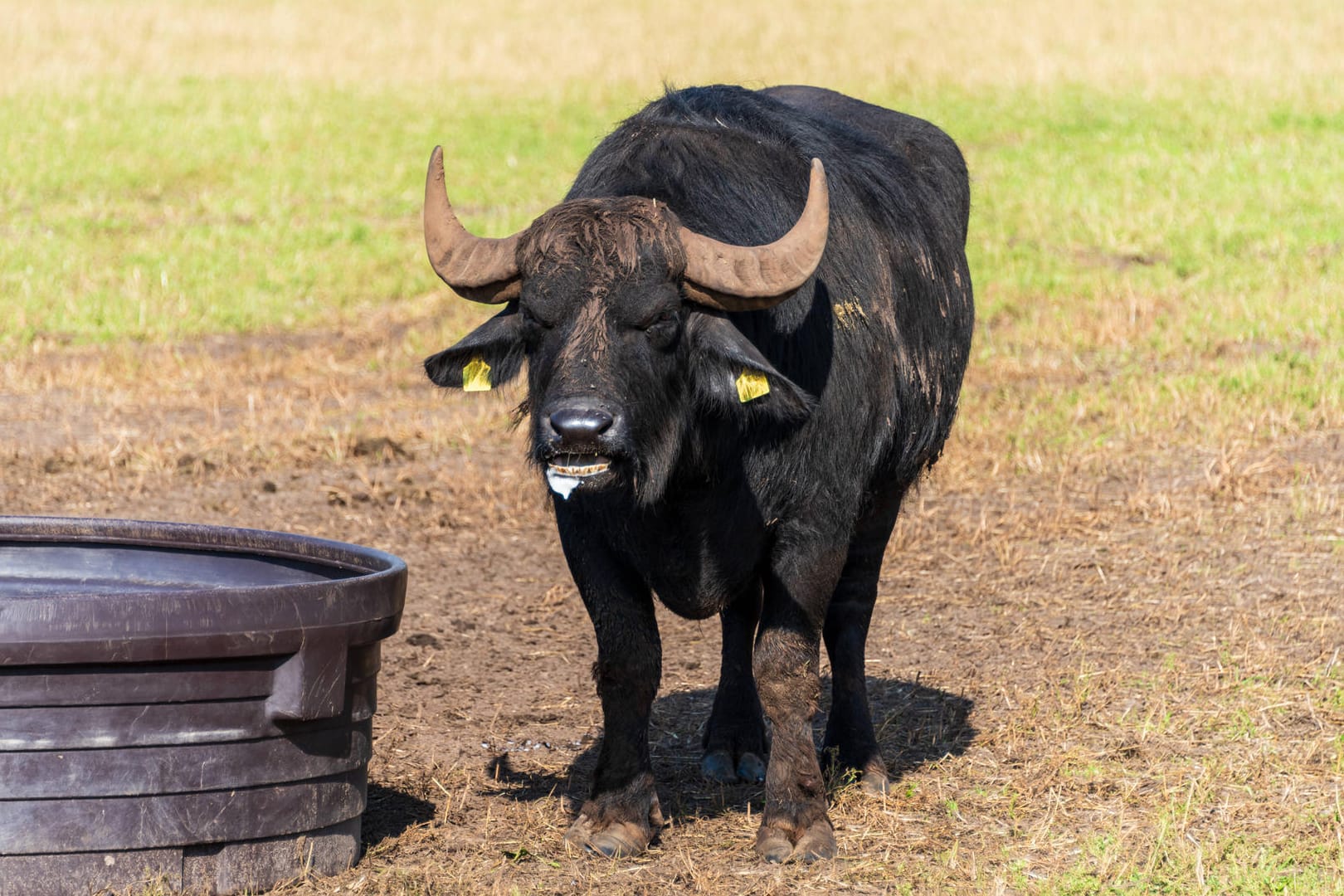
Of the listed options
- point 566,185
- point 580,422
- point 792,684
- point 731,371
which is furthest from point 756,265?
point 566,185

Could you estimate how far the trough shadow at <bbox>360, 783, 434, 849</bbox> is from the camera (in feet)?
14.3

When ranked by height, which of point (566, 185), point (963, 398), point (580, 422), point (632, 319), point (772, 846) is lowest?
point (772, 846)

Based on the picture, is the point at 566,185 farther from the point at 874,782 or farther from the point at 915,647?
the point at 874,782

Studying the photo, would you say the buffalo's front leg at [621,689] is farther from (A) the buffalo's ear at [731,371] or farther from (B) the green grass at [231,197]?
(B) the green grass at [231,197]

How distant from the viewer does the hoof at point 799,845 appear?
4.25 meters

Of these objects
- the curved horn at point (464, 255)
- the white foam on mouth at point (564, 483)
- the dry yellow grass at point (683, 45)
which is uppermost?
the dry yellow grass at point (683, 45)

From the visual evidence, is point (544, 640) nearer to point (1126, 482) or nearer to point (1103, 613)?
point (1103, 613)

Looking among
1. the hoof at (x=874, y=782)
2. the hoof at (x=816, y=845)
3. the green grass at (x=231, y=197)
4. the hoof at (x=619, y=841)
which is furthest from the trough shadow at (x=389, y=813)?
the green grass at (x=231, y=197)

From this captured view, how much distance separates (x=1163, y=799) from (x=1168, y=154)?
13200mm

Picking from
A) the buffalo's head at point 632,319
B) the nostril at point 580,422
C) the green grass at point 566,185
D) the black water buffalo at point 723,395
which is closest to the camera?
the nostril at point 580,422

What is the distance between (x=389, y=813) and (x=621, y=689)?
76 centimetres

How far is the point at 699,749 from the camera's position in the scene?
5266 millimetres

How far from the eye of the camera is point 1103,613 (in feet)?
21.1

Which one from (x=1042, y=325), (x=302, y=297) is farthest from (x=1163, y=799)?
(x=302, y=297)
